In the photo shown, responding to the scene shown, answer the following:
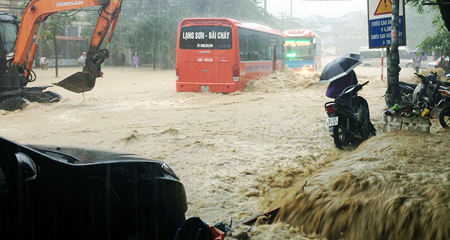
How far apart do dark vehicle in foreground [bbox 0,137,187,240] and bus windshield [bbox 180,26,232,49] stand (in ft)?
46.9

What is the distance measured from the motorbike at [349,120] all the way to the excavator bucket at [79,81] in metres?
8.82

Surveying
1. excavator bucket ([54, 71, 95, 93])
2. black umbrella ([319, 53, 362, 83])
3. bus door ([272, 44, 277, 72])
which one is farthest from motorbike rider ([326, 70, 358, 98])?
bus door ([272, 44, 277, 72])

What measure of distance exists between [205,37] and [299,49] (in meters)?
15.6

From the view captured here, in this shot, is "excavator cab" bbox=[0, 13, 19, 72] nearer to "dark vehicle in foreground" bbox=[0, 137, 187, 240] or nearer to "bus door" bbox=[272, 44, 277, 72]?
"dark vehicle in foreground" bbox=[0, 137, 187, 240]

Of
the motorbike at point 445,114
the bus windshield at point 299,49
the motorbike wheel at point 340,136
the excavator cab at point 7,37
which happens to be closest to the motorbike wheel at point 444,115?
the motorbike at point 445,114

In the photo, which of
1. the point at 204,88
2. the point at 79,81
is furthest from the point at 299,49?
the point at 79,81

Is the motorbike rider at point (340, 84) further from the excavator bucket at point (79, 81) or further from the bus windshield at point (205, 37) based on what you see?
the bus windshield at point (205, 37)

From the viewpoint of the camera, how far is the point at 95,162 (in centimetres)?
314

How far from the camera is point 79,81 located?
14367 millimetres

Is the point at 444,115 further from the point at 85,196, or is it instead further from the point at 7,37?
the point at 7,37

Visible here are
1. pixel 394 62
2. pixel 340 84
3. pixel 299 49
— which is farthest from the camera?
pixel 299 49

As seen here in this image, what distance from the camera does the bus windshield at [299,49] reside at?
3173 centimetres

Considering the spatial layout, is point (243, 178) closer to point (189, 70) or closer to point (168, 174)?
point (168, 174)

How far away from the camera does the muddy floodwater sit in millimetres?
3822
